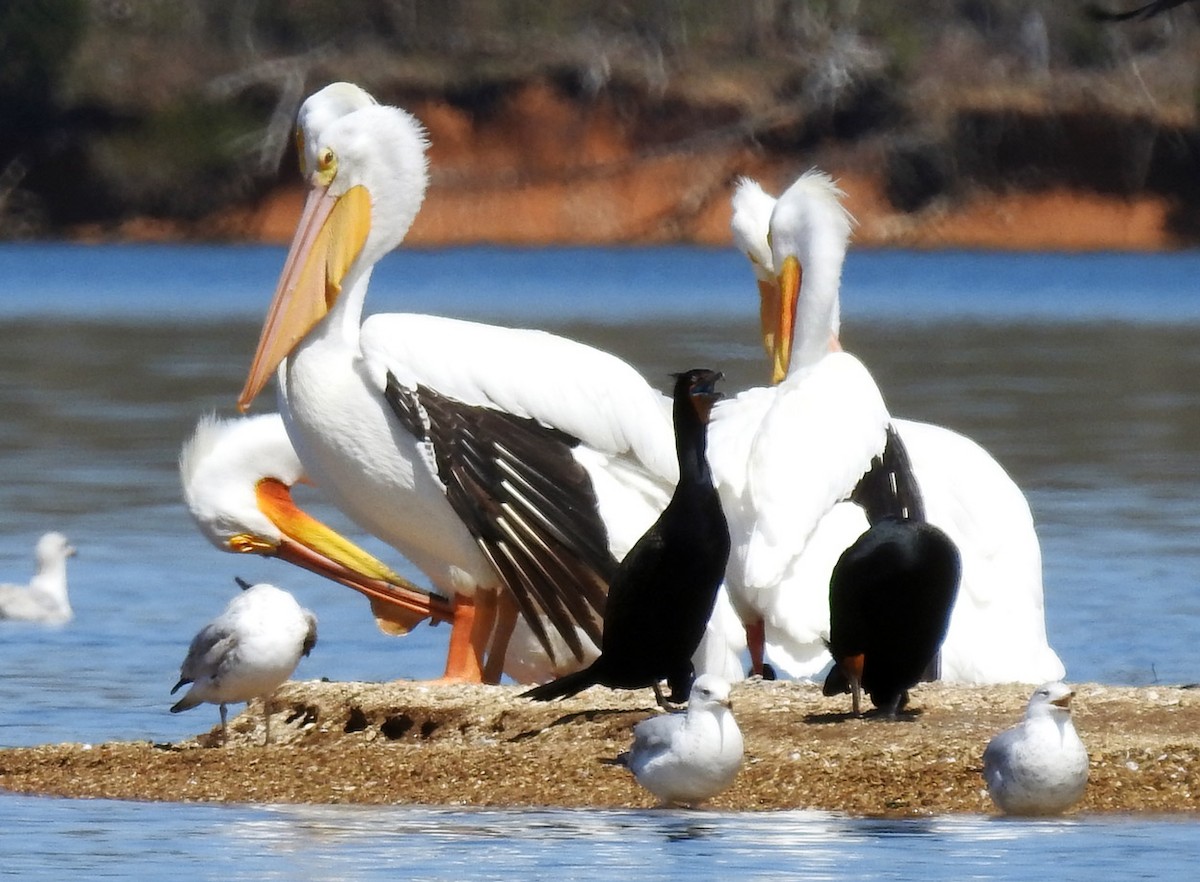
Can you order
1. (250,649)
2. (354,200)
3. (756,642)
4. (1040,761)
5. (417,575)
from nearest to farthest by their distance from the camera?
(1040,761) < (250,649) < (756,642) < (354,200) < (417,575)

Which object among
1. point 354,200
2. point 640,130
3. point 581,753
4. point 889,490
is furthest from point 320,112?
point 640,130

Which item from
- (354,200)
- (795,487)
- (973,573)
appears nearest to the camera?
(795,487)

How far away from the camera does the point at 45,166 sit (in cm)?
4788

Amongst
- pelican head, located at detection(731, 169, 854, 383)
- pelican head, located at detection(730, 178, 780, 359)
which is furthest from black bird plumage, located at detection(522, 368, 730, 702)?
pelican head, located at detection(730, 178, 780, 359)

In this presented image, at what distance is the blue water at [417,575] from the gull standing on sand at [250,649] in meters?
0.61

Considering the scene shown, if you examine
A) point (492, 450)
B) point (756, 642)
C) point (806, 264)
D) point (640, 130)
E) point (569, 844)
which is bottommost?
point (569, 844)

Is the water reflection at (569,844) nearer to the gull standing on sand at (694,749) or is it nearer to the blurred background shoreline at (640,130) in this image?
the gull standing on sand at (694,749)

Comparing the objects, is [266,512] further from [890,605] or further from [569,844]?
[569,844]

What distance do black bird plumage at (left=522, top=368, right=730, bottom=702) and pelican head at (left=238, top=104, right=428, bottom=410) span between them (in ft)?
5.46

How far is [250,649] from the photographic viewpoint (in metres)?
7.57

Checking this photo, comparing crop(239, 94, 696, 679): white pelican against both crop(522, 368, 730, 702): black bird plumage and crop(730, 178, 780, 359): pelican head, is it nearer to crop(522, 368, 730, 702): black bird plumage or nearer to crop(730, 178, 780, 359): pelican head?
crop(522, 368, 730, 702): black bird plumage

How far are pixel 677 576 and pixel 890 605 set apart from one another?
1.72 ft

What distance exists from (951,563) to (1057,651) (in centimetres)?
292

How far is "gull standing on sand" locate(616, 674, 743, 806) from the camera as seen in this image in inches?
261
